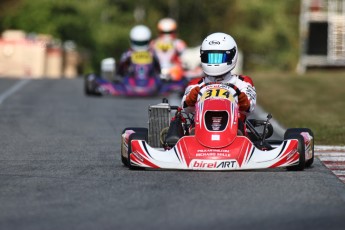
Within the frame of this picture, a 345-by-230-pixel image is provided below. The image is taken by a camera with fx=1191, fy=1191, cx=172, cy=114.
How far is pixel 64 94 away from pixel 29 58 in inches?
737

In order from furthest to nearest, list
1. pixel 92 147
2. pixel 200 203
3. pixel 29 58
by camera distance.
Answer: pixel 29 58 < pixel 92 147 < pixel 200 203

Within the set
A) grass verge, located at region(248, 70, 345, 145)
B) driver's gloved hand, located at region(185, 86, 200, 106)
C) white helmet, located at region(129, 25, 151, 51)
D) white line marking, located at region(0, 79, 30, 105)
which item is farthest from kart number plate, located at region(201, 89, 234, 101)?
white helmet, located at region(129, 25, 151, 51)

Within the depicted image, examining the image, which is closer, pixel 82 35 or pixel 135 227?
pixel 135 227

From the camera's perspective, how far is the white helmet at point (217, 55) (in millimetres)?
11805

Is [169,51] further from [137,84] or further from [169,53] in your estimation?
[137,84]

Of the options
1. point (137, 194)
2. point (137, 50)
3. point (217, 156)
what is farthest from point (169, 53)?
point (137, 194)

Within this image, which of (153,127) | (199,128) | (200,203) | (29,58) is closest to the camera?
(200,203)

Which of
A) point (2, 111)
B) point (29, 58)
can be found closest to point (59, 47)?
point (29, 58)

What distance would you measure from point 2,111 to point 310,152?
8.79 metres

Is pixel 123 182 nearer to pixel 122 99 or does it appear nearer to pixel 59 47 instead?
pixel 122 99

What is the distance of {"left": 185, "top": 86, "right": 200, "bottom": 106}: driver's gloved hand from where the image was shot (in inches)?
449

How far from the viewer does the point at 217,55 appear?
466 inches

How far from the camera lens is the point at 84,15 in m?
57.1

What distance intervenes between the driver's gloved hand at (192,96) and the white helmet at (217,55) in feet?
1.40
